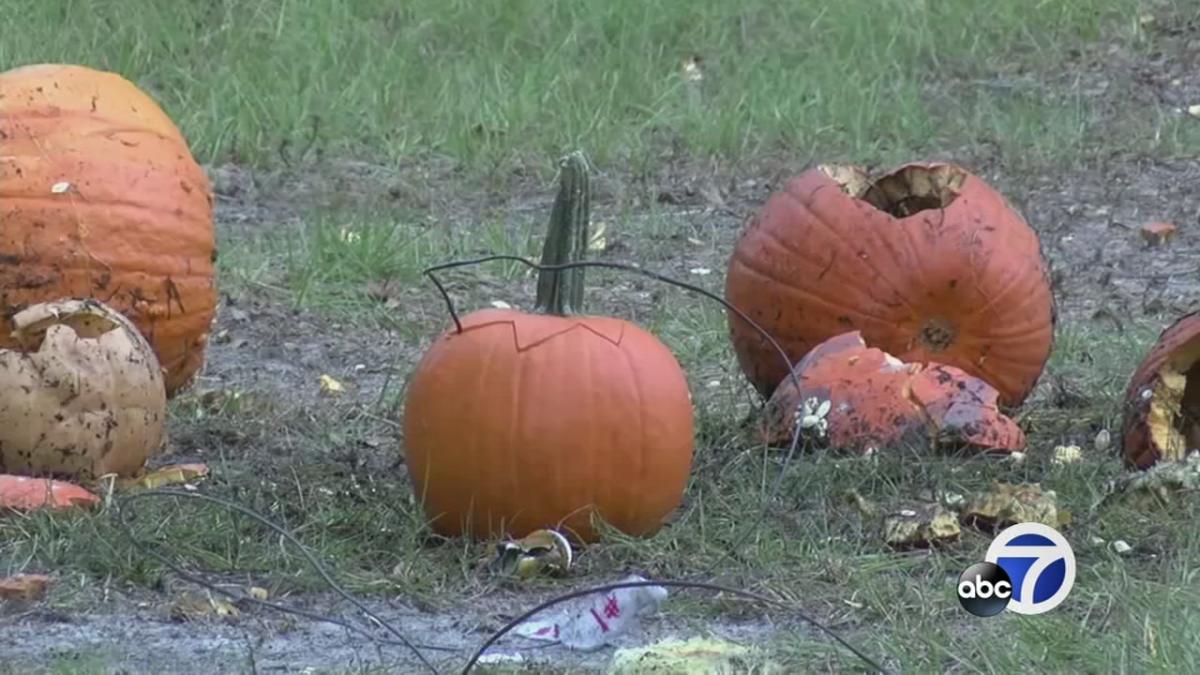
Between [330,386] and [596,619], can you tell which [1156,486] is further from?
[330,386]

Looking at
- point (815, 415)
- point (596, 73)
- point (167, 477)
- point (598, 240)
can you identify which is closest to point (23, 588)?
point (167, 477)

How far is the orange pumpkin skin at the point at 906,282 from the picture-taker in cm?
570

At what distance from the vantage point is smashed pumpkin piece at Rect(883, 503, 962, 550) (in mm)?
4699

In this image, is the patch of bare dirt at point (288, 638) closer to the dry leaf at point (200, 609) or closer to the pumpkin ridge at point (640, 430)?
the dry leaf at point (200, 609)

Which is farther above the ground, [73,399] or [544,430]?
[544,430]

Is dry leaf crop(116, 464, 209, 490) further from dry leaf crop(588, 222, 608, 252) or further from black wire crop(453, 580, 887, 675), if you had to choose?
dry leaf crop(588, 222, 608, 252)

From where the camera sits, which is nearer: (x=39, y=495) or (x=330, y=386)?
(x=39, y=495)

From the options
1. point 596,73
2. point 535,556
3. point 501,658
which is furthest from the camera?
point 596,73

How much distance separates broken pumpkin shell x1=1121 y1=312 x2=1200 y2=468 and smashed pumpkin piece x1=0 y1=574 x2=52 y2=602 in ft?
8.39

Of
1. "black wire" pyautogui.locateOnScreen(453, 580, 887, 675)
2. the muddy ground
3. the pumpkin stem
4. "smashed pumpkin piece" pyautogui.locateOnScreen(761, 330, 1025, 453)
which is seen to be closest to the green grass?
the muddy ground

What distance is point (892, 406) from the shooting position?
5316 millimetres

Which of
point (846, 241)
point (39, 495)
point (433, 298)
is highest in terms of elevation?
point (846, 241)

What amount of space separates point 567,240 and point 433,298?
3018 mm

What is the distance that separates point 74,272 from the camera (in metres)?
5.73
